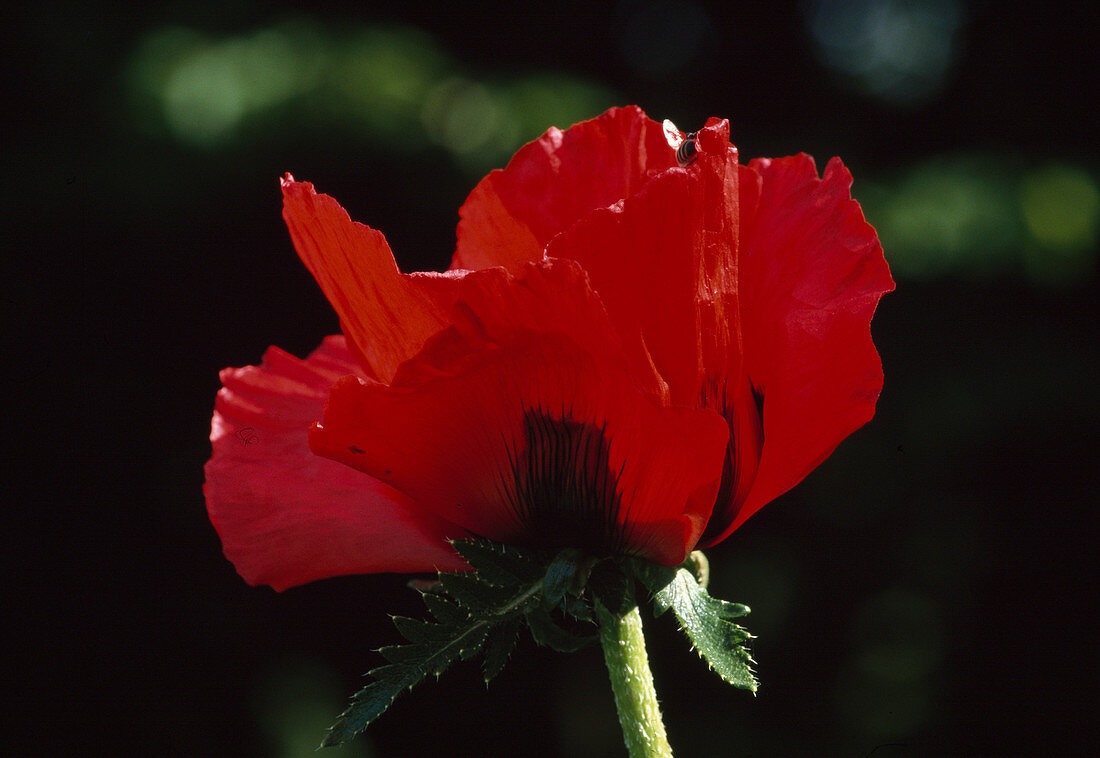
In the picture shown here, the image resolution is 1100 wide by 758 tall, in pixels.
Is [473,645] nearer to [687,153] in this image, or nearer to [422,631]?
[422,631]

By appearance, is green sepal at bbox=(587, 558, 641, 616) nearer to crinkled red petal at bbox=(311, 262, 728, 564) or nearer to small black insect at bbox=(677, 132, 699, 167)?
crinkled red petal at bbox=(311, 262, 728, 564)

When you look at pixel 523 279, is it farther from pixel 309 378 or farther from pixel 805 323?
pixel 309 378

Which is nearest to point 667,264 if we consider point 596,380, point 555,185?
point 596,380

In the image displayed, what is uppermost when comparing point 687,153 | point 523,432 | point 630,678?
point 687,153

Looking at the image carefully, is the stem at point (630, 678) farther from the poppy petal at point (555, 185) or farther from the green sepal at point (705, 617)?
the poppy petal at point (555, 185)

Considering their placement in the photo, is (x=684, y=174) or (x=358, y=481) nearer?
(x=684, y=174)

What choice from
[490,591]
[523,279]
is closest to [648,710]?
[490,591]

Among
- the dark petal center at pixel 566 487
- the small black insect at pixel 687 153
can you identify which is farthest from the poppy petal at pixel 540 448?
the small black insect at pixel 687 153
